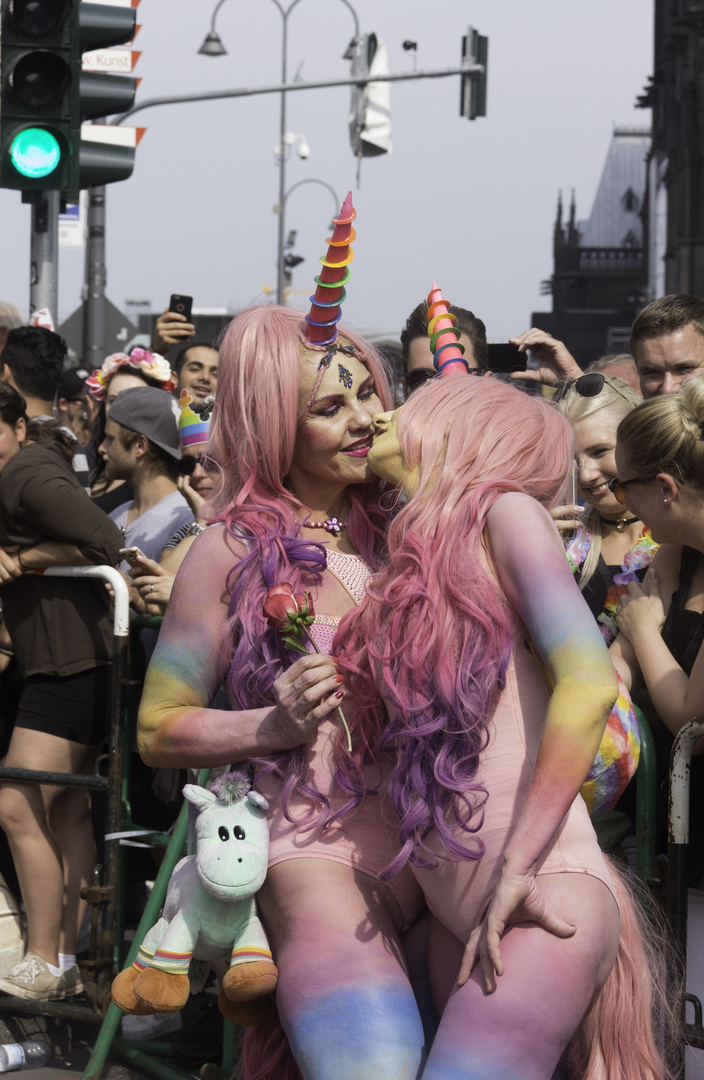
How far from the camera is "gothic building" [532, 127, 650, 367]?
8019 cm

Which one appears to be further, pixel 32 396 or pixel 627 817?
pixel 32 396

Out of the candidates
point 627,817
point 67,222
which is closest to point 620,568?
point 627,817

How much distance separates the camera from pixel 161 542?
4621mm

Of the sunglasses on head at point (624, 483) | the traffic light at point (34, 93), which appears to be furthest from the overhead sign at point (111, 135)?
the sunglasses on head at point (624, 483)

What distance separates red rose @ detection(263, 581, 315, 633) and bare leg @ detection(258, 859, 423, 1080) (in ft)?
1.40

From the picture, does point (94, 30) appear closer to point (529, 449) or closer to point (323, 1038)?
point (529, 449)

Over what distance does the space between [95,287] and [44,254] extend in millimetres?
3359

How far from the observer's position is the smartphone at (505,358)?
3.79m

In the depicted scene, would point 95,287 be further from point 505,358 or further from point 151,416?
point 505,358

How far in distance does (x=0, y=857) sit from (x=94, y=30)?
4.19 metres

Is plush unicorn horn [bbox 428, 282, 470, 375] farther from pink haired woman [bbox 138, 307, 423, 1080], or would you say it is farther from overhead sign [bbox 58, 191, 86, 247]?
overhead sign [bbox 58, 191, 86, 247]

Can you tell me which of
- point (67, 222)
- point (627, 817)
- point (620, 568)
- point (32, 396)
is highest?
point (67, 222)

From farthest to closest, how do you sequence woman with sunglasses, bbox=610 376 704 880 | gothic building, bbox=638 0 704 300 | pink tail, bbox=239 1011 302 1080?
gothic building, bbox=638 0 704 300, woman with sunglasses, bbox=610 376 704 880, pink tail, bbox=239 1011 302 1080

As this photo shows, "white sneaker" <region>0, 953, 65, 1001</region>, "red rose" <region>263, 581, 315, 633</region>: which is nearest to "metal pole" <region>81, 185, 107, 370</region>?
"white sneaker" <region>0, 953, 65, 1001</region>
